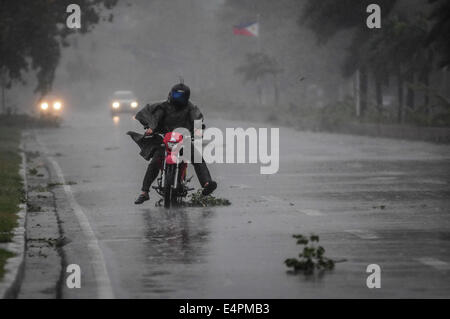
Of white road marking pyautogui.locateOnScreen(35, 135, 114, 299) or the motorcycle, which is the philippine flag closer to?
white road marking pyautogui.locateOnScreen(35, 135, 114, 299)

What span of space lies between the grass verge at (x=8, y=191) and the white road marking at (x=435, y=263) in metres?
4.05

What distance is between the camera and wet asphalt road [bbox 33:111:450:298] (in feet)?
33.5

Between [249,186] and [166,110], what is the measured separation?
4447 mm

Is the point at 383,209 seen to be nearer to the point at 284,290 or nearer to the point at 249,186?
the point at 249,186

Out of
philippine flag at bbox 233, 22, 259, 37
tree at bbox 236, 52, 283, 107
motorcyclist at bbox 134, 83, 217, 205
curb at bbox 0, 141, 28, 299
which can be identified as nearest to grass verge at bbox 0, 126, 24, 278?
curb at bbox 0, 141, 28, 299

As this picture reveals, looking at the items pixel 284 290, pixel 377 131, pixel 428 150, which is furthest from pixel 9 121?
pixel 284 290

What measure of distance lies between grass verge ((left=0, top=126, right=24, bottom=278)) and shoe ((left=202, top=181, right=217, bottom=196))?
107 inches

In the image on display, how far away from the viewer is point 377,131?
141ft

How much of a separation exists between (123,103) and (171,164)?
203 ft

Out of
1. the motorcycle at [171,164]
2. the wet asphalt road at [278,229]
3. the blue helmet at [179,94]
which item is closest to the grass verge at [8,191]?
the wet asphalt road at [278,229]

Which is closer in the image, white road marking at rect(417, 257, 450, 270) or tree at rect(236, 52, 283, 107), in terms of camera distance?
white road marking at rect(417, 257, 450, 270)

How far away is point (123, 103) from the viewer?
3083 inches

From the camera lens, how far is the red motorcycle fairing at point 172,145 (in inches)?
662

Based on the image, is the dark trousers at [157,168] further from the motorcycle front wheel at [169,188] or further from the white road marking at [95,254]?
the white road marking at [95,254]
